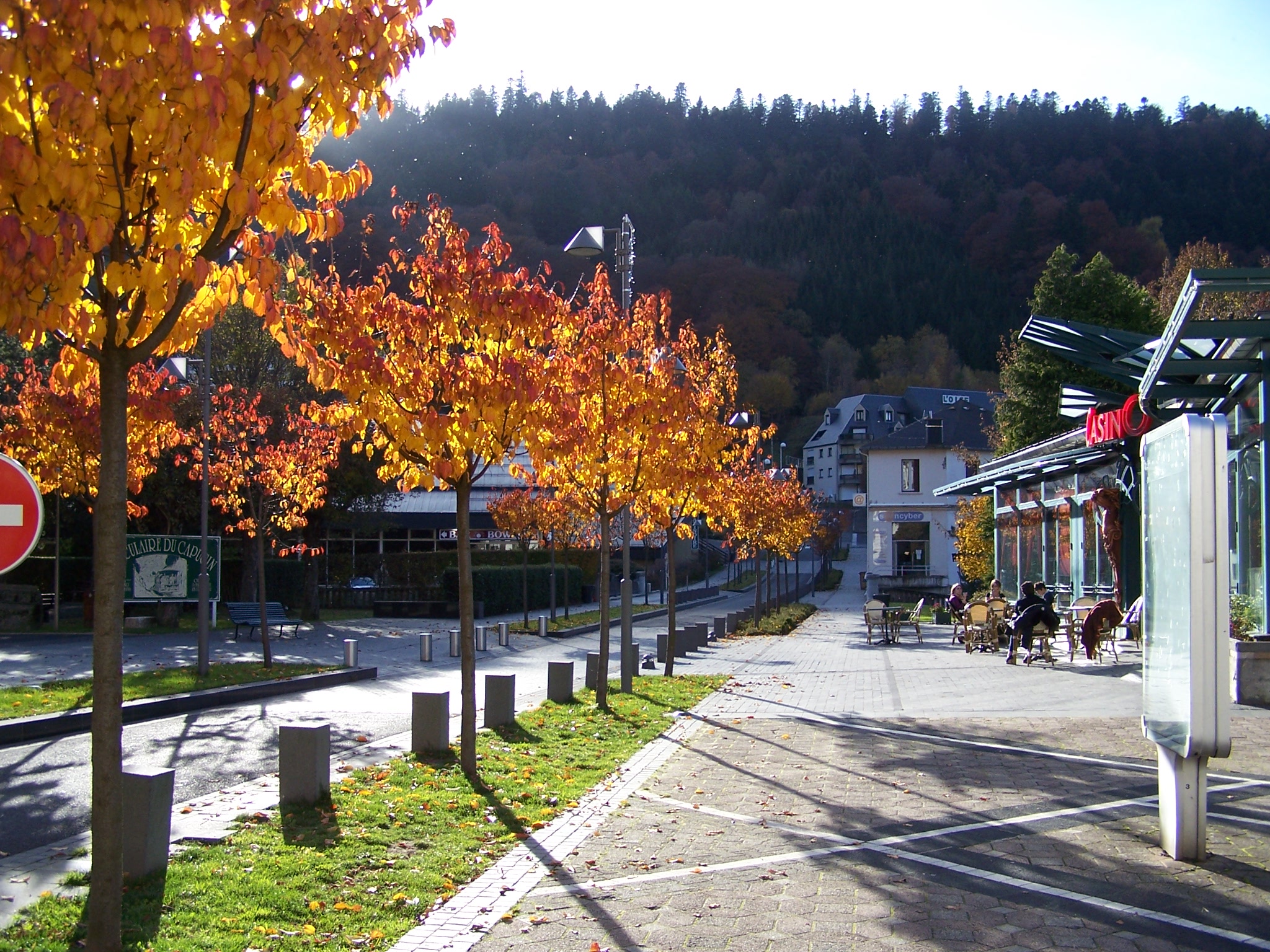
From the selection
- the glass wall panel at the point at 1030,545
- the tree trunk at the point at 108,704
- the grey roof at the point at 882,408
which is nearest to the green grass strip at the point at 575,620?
the glass wall panel at the point at 1030,545

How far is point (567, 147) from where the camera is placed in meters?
83.4

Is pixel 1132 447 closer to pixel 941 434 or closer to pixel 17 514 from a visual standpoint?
pixel 17 514

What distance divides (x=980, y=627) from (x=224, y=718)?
15.2 m

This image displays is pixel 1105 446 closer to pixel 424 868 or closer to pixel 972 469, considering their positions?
pixel 424 868

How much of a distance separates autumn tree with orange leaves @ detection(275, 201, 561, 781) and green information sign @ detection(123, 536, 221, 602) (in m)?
13.1

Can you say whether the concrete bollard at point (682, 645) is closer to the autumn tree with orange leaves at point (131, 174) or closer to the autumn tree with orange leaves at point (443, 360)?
the autumn tree with orange leaves at point (443, 360)

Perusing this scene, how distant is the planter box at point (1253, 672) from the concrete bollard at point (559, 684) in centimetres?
749

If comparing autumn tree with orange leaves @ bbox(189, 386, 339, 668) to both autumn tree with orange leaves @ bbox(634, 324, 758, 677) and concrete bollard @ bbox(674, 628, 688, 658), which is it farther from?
concrete bollard @ bbox(674, 628, 688, 658)

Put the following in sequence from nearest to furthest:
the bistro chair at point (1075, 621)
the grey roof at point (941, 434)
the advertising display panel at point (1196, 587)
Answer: the advertising display panel at point (1196, 587)
the bistro chair at point (1075, 621)
the grey roof at point (941, 434)

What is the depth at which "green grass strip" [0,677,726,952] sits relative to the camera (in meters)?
4.75

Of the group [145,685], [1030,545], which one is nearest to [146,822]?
[145,685]

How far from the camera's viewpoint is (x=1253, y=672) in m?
12.3

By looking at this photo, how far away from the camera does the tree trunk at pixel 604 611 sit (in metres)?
12.7

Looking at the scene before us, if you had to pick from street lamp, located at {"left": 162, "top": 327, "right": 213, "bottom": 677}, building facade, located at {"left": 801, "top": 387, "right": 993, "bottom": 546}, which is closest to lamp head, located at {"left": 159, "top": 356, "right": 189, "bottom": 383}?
street lamp, located at {"left": 162, "top": 327, "right": 213, "bottom": 677}
